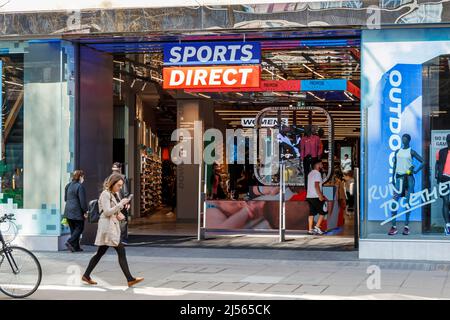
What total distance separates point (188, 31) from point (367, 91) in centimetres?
345

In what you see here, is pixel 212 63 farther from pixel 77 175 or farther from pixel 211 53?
pixel 77 175

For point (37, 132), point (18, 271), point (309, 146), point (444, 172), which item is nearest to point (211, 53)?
point (37, 132)

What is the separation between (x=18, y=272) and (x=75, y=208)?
17.2 feet

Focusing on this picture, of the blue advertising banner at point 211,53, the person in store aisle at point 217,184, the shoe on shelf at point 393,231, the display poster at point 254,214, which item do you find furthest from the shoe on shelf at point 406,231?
the person in store aisle at point 217,184

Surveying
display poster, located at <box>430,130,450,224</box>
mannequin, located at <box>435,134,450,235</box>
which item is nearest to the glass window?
display poster, located at <box>430,130,450,224</box>

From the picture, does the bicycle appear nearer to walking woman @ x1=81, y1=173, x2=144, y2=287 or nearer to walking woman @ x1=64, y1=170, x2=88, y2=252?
walking woman @ x1=81, y1=173, x2=144, y2=287

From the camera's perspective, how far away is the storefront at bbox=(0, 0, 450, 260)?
46.0 ft

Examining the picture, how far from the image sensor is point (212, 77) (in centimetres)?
1524

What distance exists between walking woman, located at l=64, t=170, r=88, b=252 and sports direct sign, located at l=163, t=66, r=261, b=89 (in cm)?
255

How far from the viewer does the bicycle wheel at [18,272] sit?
974cm

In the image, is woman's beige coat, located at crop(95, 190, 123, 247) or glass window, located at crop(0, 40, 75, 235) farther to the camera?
glass window, located at crop(0, 40, 75, 235)

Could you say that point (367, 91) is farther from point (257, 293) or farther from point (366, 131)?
point (257, 293)


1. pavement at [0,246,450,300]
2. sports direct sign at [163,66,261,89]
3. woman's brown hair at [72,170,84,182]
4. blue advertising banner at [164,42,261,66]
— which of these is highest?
blue advertising banner at [164,42,261,66]

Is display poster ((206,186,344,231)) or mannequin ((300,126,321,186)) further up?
mannequin ((300,126,321,186))
